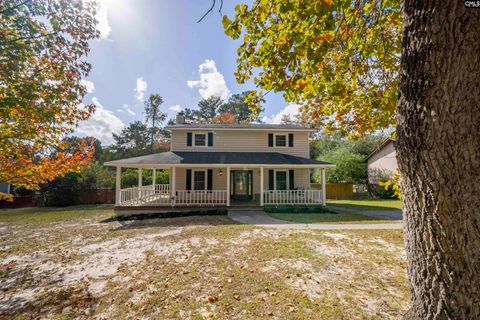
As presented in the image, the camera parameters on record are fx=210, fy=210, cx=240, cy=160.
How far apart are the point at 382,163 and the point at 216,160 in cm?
1831

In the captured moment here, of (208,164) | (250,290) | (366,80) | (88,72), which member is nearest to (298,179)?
(208,164)

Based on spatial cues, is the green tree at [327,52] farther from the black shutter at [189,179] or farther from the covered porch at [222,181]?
the black shutter at [189,179]

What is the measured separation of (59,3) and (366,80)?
23.4 feet

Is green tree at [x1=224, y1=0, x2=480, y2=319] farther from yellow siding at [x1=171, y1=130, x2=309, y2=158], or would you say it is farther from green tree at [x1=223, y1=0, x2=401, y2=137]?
yellow siding at [x1=171, y1=130, x2=309, y2=158]

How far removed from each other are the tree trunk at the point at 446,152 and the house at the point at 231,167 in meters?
10.0

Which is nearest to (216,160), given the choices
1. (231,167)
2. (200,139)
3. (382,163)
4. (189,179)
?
(231,167)

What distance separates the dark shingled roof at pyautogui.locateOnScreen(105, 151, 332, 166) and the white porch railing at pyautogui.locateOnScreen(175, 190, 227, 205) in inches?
67.8

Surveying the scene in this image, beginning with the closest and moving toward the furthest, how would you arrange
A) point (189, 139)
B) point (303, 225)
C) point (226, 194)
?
point (303, 225), point (226, 194), point (189, 139)

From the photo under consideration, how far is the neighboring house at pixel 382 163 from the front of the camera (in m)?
20.0

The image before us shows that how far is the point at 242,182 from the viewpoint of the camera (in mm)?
14195

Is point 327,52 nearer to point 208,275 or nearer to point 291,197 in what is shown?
point 208,275

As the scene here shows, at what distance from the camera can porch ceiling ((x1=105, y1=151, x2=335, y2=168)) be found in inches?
448

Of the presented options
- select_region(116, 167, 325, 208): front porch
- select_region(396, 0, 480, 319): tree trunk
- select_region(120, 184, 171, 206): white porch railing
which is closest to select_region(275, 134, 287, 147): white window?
select_region(116, 167, 325, 208): front porch

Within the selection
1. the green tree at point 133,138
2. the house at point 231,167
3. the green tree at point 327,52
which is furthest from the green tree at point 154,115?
the green tree at point 327,52
